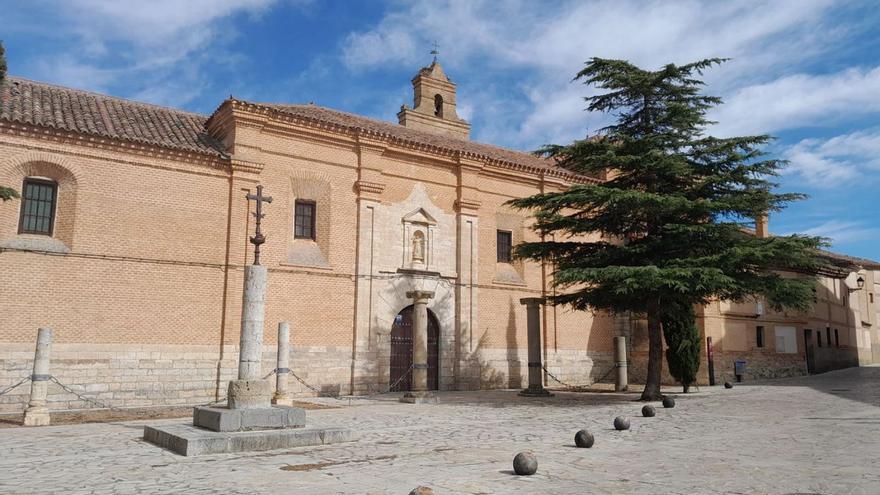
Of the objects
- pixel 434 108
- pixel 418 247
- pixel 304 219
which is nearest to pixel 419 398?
pixel 418 247

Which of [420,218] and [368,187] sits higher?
[368,187]

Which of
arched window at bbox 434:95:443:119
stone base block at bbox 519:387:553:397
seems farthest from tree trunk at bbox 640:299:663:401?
arched window at bbox 434:95:443:119

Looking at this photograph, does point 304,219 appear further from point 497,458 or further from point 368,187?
point 497,458

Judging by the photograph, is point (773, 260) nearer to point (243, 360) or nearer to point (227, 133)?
point (243, 360)

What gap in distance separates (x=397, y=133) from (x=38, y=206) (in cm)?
1120

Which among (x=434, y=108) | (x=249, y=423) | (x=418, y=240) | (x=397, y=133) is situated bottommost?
(x=249, y=423)

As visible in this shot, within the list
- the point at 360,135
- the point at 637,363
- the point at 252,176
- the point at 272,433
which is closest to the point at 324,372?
the point at 252,176

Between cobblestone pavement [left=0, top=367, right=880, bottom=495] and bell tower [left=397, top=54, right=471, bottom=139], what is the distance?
16305 millimetres

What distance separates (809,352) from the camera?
2736 cm

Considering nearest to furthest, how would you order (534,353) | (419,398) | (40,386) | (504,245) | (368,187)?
(40,386), (419,398), (534,353), (368,187), (504,245)

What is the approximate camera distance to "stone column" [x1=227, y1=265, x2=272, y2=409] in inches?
384

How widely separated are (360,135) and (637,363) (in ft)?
45.8

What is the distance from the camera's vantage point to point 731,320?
80.4 ft

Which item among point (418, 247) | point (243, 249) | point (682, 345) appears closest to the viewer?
point (243, 249)
